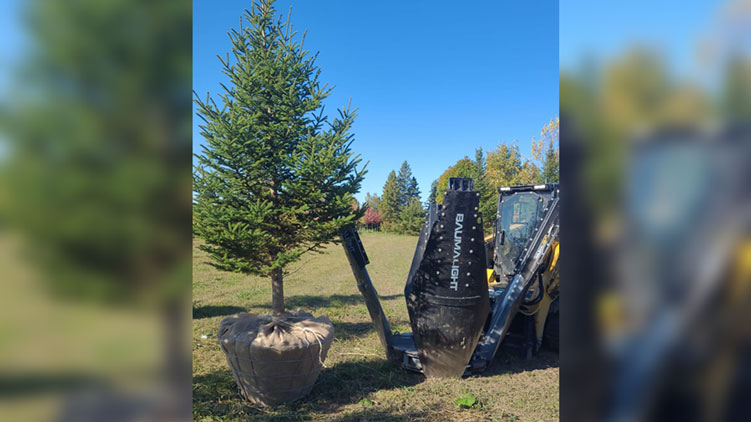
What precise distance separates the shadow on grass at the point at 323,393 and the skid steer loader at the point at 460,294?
0.33 m

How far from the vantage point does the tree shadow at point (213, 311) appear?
25.0ft

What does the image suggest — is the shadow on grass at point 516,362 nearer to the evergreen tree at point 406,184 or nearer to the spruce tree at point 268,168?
the spruce tree at point 268,168

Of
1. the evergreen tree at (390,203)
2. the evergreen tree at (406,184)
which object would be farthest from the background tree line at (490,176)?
the evergreen tree at (406,184)

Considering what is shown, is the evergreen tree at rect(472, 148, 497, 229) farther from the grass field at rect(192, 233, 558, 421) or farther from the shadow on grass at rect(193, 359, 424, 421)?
the shadow on grass at rect(193, 359, 424, 421)

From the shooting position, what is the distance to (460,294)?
4.28 meters
